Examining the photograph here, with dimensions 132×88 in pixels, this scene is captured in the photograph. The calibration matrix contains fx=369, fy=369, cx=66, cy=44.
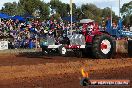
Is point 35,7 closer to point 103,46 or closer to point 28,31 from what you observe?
point 28,31

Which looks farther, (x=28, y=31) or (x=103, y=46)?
(x=28, y=31)

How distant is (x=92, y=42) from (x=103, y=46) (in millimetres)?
585

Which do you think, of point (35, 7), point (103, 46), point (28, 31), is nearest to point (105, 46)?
point (103, 46)

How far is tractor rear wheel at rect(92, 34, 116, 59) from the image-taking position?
53.2 ft

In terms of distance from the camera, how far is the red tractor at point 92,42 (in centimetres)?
1634

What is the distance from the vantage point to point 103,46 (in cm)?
1662

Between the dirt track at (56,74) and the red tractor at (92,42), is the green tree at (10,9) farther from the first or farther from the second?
the dirt track at (56,74)

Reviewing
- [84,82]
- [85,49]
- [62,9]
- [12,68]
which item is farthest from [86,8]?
[84,82]

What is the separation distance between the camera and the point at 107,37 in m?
16.5

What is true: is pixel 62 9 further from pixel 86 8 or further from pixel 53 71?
pixel 53 71

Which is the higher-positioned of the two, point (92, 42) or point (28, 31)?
point (28, 31)

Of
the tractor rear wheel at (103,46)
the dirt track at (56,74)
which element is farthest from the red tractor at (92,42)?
the dirt track at (56,74)

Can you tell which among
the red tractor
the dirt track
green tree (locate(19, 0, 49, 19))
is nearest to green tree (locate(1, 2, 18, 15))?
green tree (locate(19, 0, 49, 19))

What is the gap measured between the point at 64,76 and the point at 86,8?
60490mm
